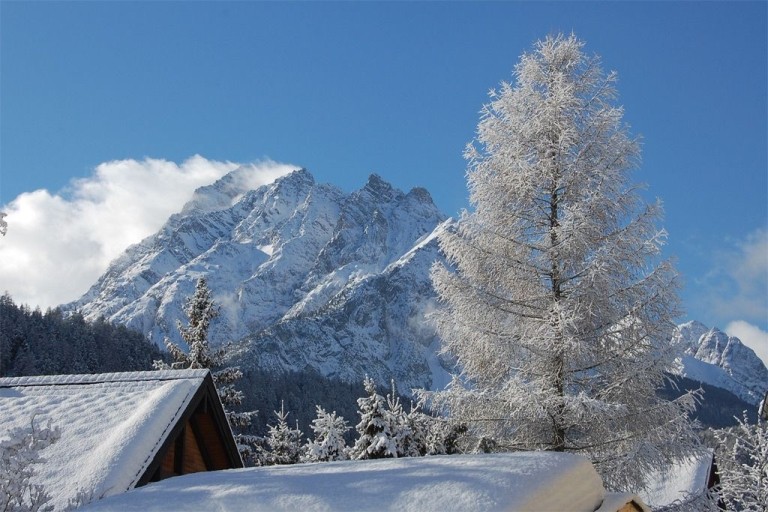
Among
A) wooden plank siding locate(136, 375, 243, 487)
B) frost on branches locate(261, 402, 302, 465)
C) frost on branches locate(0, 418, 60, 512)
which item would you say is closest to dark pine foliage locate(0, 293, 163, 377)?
frost on branches locate(261, 402, 302, 465)

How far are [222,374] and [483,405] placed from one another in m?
14.3

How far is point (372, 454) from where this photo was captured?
2141cm

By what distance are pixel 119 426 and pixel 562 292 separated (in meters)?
7.88

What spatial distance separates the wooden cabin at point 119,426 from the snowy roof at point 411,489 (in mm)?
4135

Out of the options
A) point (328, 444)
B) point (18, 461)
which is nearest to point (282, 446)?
point (328, 444)

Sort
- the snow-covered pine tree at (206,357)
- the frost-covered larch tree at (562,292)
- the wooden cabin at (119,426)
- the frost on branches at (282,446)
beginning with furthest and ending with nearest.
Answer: the frost on branches at (282,446) → the snow-covered pine tree at (206,357) → the wooden cabin at (119,426) → the frost-covered larch tree at (562,292)

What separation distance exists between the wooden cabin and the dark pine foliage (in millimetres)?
62217

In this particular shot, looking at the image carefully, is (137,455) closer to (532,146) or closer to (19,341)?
(532,146)

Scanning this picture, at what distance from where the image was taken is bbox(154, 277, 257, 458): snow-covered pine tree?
22.4 m

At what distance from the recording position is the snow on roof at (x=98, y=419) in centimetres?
1105

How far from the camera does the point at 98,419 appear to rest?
12.9 metres

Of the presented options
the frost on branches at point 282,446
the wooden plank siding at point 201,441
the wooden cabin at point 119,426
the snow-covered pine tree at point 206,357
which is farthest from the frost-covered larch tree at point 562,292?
the frost on branches at point 282,446

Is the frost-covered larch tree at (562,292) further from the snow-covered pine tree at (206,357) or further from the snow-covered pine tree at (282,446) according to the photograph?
the snow-covered pine tree at (282,446)

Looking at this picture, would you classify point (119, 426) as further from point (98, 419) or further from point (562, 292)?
point (562, 292)
